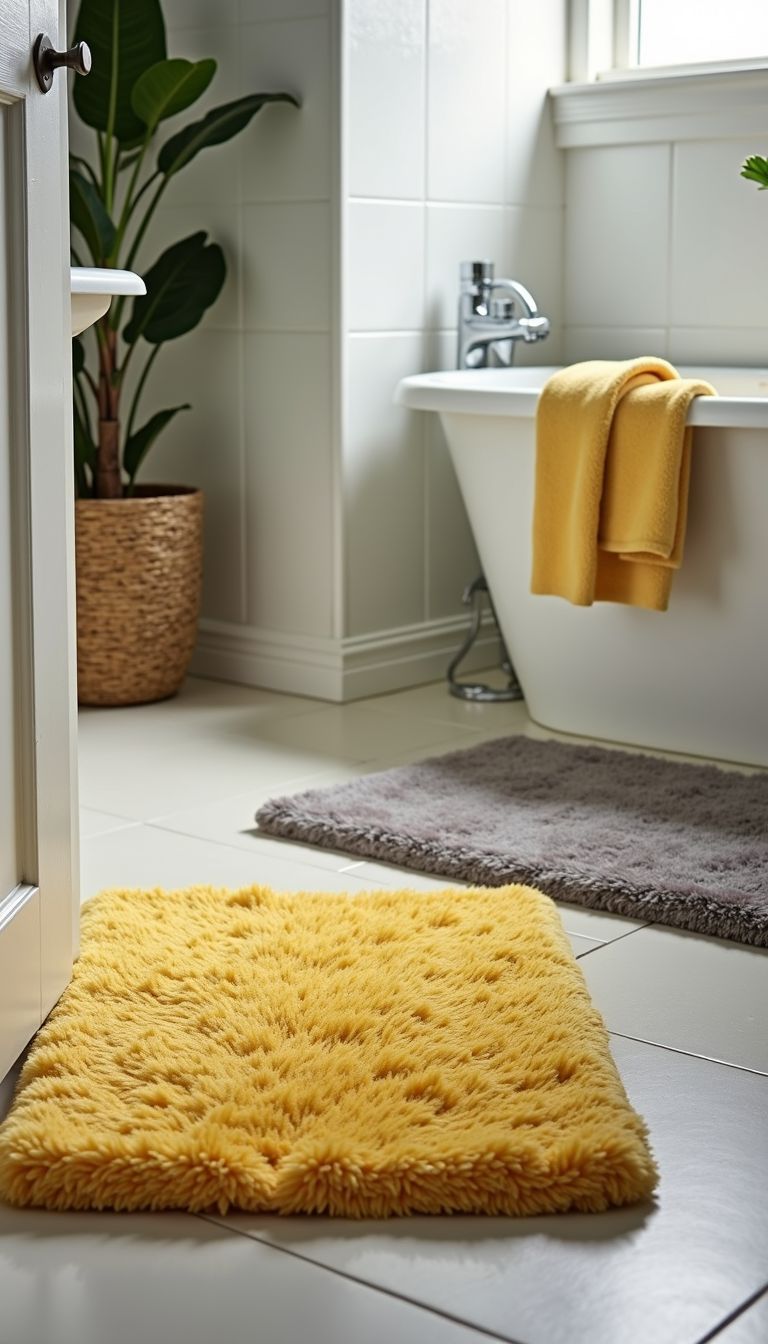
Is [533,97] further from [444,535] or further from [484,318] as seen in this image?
[444,535]

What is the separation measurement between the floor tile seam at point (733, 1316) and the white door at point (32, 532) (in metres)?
0.61

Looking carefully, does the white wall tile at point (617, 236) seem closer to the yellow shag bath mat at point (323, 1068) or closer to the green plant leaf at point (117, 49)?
the green plant leaf at point (117, 49)

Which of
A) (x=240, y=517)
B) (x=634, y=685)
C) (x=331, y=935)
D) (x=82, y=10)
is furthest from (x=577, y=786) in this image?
(x=82, y=10)

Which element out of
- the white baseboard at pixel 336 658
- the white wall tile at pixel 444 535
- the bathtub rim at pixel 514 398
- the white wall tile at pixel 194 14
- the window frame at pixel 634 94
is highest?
the white wall tile at pixel 194 14

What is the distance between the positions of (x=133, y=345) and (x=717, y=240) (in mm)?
1136

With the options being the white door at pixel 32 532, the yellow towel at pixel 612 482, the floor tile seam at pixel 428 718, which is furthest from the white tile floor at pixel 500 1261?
the floor tile seam at pixel 428 718

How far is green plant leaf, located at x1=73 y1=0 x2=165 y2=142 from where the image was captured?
2740 mm

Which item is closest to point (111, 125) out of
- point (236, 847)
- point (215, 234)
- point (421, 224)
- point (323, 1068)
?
point (215, 234)

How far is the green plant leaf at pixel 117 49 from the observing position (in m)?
2.74

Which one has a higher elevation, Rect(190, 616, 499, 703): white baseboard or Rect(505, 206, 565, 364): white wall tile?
Rect(505, 206, 565, 364): white wall tile

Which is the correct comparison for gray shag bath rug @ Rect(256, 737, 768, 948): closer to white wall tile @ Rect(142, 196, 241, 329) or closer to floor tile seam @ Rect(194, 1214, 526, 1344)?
floor tile seam @ Rect(194, 1214, 526, 1344)

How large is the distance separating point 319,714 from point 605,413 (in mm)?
814

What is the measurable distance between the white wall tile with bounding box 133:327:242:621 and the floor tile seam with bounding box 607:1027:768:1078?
174 centimetres

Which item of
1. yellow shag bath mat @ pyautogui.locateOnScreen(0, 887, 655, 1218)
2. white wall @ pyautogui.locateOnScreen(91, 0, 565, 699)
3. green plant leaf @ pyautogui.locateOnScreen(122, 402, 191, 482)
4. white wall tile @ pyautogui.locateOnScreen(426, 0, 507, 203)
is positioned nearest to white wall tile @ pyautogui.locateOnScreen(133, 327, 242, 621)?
white wall @ pyautogui.locateOnScreen(91, 0, 565, 699)
